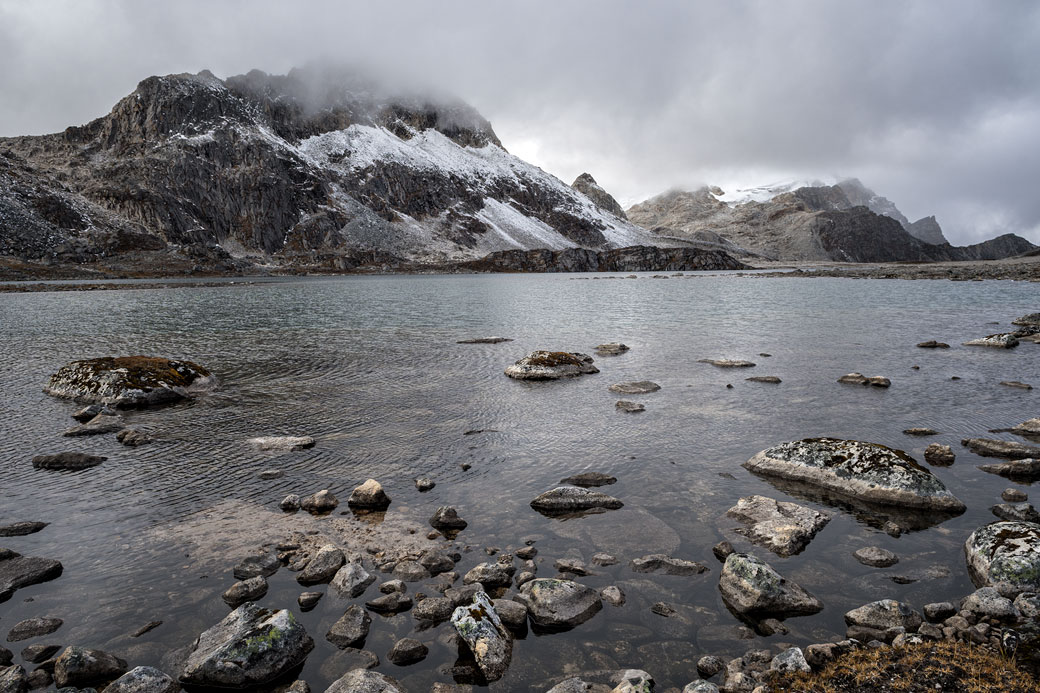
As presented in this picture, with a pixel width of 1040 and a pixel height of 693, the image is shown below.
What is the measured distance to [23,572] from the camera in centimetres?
882

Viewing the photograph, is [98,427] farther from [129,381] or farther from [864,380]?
[864,380]

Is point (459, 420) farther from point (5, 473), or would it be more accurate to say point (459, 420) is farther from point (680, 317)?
point (680, 317)

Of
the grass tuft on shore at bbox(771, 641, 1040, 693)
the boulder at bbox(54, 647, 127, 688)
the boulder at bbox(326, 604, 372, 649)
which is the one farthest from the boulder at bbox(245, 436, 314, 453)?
the grass tuft on shore at bbox(771, 641, 1040, 693)

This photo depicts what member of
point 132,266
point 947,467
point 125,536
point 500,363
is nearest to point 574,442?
point 947,467

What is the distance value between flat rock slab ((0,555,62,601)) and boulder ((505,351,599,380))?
60.1ft

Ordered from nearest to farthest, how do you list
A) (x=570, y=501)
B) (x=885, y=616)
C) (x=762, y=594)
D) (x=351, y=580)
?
1. (x=885, y=616)
2. (x=762, y=594)
3. (x=351, y=580)
4. (x=570, y=501)

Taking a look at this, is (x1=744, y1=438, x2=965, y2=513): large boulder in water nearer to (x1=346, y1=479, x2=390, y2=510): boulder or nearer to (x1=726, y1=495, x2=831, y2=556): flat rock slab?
(x1=726, y1=495, x2=831, y2=556): flat rock slab

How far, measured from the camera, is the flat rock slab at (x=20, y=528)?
1031cm

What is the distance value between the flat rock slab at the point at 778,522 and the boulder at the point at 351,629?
712 centimetres

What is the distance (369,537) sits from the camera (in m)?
10.2

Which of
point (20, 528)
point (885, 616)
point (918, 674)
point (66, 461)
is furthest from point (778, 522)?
point (66, 461)

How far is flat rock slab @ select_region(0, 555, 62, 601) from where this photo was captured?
8484 mm

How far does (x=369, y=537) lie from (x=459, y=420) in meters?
8.22

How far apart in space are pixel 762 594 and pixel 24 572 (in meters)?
12.0
